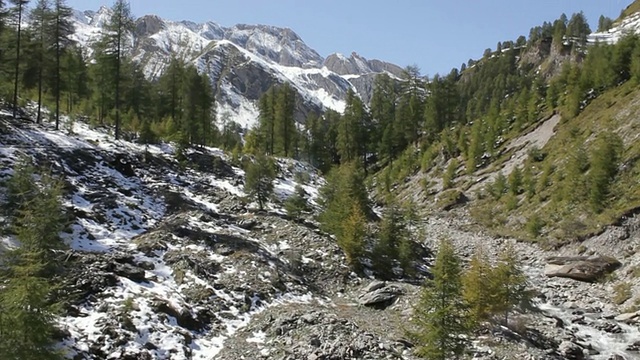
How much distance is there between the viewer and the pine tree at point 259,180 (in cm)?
3597

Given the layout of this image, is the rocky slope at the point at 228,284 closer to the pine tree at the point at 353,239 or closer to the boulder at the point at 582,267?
the boulder at the point at 582,267

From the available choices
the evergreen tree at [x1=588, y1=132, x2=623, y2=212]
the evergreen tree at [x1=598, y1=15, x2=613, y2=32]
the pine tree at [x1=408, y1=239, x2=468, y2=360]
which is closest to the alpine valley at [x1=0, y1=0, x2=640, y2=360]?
the pine tree at [x1=408, y1=239, x2=468, y2=360]

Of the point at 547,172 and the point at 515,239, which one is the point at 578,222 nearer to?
the point at 515,239

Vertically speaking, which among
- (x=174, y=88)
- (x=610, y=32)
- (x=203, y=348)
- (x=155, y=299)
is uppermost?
(x=610, y=32)

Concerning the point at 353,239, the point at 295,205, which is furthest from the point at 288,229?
the point at 353,239

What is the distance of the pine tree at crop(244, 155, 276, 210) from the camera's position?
35969 millimetres

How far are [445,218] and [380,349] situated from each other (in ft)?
125

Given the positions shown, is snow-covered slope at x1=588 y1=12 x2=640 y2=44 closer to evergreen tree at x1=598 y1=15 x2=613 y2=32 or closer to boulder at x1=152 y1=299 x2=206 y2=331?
evergreen tree at x1=598 y1=15 x2=613 y2=32

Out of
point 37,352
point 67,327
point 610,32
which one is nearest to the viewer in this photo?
point 37,352

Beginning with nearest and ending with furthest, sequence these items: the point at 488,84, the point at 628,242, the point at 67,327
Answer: the point at 67,327, the point at 628,242, the point at 488,84

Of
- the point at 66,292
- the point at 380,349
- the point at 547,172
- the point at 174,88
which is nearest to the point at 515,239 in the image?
the point at 547,172

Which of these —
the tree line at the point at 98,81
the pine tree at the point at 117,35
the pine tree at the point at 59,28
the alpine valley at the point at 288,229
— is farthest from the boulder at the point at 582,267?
the pine tree at the point at 59,28

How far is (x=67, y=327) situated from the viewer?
1573cm

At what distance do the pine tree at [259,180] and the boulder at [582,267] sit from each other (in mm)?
21969
